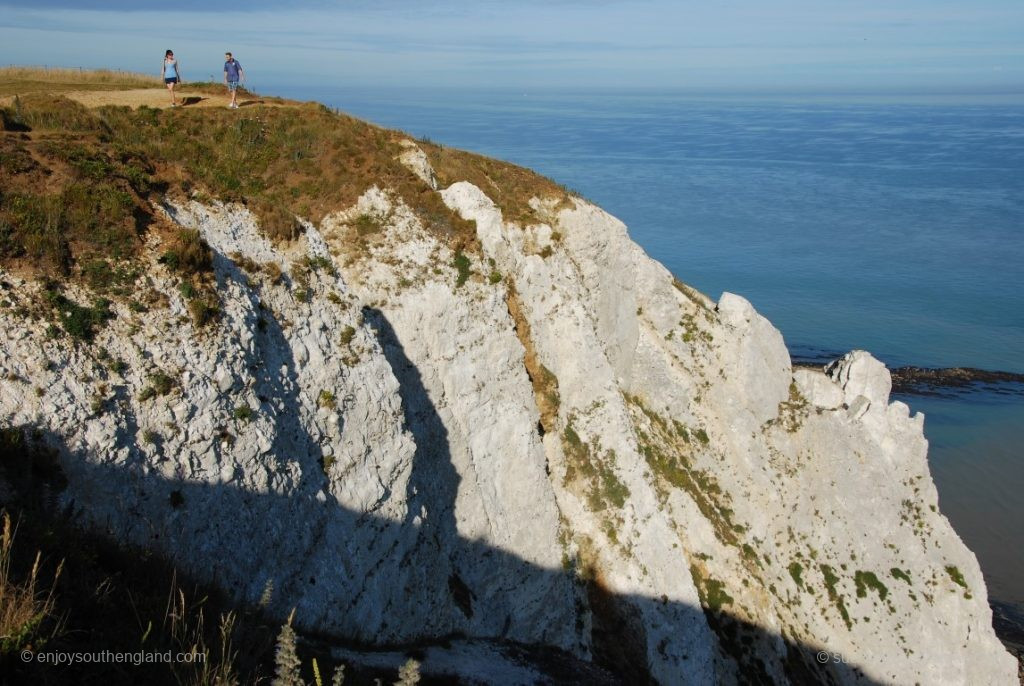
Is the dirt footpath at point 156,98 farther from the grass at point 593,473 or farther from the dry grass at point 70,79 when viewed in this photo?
the grass at point 593,473

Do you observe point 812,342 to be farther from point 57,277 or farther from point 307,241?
point 57,277

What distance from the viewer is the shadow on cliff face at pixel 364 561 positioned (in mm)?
13406

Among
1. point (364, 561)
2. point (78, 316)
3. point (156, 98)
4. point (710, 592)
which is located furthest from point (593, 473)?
point (156, 98)

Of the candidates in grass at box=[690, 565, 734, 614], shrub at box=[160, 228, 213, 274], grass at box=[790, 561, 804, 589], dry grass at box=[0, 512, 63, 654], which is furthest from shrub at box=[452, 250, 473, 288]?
grass at box=[790, 561, 804, 589]

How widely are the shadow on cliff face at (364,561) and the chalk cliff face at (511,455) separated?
0.08 metres

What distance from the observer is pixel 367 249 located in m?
23.8

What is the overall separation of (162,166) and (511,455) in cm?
1633

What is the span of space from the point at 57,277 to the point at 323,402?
24.3 ft

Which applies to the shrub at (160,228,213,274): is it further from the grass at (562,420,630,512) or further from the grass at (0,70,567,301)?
the grass at (562,420,630,512)

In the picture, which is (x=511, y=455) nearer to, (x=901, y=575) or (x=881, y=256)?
(x=901, y=575)

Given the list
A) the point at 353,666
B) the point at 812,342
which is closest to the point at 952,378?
the point at 812,342

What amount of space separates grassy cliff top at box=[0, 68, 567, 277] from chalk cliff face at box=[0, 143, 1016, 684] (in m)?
1.05

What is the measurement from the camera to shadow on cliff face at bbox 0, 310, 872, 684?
13406 mm

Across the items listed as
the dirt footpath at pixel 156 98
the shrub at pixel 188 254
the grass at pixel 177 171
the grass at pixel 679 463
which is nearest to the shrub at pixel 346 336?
the grass at pixel 177 171
